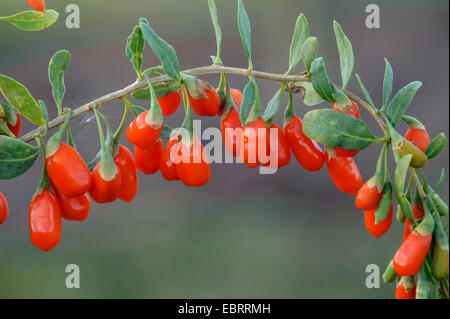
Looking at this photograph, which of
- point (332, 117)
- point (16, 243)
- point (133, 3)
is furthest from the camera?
point (133, 3)

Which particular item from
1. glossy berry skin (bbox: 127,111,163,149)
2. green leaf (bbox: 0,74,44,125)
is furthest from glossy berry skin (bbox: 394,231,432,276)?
green leaf (bbox: 0,74,44,125)

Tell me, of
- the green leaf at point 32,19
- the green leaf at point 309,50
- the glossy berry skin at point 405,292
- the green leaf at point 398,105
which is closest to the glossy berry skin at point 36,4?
the green leaf at point 32,19

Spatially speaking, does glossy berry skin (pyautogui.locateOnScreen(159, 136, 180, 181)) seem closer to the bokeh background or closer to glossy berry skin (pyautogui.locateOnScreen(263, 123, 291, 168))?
glossy berry skin (pyautogui.locateOnScreen(263, 123, 291, 168))

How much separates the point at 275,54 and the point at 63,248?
953mm

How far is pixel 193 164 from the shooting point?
1.87ft

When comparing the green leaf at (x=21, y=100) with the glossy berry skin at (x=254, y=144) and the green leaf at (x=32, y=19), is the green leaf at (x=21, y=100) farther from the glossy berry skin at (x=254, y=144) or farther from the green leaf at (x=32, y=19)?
the glossy berry skin at (x=254, y=144)

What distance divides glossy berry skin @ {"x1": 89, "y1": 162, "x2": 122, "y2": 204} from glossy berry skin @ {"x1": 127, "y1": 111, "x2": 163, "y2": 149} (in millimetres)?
41

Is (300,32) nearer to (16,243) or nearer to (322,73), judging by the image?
(322,73)

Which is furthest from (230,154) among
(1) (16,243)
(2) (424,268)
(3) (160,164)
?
(1) (16,243)

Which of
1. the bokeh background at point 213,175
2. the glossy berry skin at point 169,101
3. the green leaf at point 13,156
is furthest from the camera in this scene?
the bokeh background at point 213,175

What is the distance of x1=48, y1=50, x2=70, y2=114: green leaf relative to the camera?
56cm

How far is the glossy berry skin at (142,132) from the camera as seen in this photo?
0.55 metres

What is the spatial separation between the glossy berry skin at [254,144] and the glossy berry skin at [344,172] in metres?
0.08

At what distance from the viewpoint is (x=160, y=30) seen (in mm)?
1910
